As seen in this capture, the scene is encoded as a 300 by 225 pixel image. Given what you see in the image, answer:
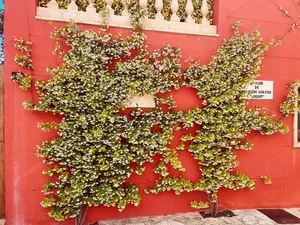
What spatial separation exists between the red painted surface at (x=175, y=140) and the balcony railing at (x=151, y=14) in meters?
0.13

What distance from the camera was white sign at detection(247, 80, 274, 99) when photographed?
3791 mm

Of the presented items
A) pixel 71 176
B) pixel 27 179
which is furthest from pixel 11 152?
pixel 71 176

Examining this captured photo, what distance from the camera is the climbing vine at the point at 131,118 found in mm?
3018

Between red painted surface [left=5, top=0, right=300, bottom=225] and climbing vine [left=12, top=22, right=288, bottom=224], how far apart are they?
17 centimetres

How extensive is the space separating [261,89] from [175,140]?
70.3 inches

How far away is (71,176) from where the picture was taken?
3064 millimetres

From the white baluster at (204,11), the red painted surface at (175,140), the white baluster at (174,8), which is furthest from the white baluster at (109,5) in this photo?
the white baluster at (204,11)

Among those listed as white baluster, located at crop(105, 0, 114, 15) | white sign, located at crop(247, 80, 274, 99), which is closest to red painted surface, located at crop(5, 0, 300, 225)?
white sign, located at crop(247, 80, 274, 99)

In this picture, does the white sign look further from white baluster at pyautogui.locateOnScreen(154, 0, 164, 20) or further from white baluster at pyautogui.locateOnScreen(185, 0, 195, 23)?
white baluster at pyautogui.locateOnScreen(154, 0, 164, 20)

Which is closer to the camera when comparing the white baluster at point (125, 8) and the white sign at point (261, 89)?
the white baluster at point (125, 8)

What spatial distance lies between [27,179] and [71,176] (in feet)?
2.16

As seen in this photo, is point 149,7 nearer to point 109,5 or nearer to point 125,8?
point 125,8

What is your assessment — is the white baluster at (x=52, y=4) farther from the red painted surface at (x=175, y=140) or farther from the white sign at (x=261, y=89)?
the white sign at (x=261, y=89)

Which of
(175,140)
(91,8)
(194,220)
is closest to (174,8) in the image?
(91,8)
